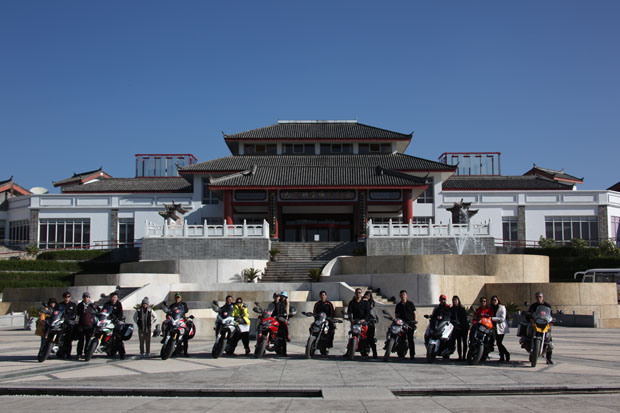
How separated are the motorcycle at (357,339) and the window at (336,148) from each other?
3859cm

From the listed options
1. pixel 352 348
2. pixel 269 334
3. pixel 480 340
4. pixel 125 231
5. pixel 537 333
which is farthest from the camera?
pixel 125 231

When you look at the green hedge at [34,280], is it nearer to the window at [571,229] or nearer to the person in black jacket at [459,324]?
the person in black jacket at [459,324]

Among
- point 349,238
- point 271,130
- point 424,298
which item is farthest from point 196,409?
point 271,130

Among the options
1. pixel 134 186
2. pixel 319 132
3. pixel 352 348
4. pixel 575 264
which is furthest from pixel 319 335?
pixel 134 186

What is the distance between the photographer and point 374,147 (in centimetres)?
5266

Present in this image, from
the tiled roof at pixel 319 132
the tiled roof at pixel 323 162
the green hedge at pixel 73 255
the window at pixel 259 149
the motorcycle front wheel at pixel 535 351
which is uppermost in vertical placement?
the tiled roof at pixel 319 132

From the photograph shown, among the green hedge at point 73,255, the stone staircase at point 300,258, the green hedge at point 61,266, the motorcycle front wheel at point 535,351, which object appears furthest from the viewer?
the green hedge at point 73,255

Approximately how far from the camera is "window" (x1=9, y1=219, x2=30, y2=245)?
5075cm

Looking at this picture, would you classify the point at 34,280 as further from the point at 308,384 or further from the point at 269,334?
the point at 308,384

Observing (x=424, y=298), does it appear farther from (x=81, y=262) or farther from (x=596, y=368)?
(x=81, y=262)

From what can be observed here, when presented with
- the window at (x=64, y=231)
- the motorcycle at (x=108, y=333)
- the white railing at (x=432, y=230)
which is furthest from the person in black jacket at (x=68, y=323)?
the window at (x=64, y=231)

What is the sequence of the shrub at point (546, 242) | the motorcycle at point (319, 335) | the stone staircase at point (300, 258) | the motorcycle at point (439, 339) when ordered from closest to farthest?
the motorcycle at point (439, 339) < the motorcycle at point (319, 335) < the stone staircase at point (300, 258) < the shrub at point (546, 242)

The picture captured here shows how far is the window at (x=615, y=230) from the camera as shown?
162 ft

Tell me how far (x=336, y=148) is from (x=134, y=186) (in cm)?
1786
